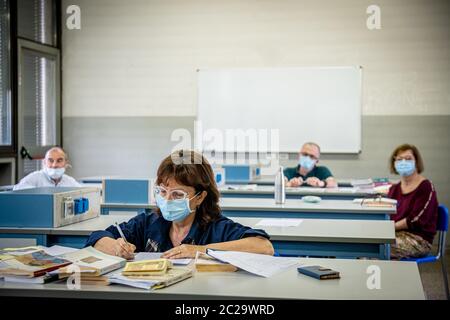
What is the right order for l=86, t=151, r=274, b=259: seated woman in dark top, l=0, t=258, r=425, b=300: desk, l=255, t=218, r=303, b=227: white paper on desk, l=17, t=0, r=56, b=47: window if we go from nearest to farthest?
l=0, t=258, r=425, b=300: desk
l=86, t=151, r=274, b=259: seated woman in dark top
l=255, t=218, r=303, b=227: white paper on desk
l=17, t=0, r=56, b=47: window

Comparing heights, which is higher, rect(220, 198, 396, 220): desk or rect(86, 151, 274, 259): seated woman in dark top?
rect(86, 151, 274, 259): seated woman in dark top

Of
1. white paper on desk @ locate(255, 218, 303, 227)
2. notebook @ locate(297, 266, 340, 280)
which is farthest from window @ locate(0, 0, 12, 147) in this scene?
notebook @ locate(297, 266, 340, 280)

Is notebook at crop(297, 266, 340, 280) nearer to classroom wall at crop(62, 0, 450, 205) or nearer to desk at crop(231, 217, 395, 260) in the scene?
desk at crop(231, 217, 395, 260)

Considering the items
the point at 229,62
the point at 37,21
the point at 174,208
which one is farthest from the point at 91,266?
the point at 37,21

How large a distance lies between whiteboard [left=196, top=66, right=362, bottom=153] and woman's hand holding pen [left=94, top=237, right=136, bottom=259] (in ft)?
17.6

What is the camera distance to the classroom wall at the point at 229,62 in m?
7.29

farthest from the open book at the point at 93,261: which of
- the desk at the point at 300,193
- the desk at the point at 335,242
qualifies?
the desk at the point at 300,193

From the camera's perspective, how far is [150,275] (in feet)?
6.32

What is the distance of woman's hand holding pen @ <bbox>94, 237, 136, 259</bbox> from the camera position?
2.31 metres

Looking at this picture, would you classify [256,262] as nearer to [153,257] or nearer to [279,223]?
[153,257]

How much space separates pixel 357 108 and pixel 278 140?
3.53 feet

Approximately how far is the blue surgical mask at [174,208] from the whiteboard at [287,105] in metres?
5.24

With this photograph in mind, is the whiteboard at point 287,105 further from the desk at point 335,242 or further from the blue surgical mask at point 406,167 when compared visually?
the desk at point 335,242
